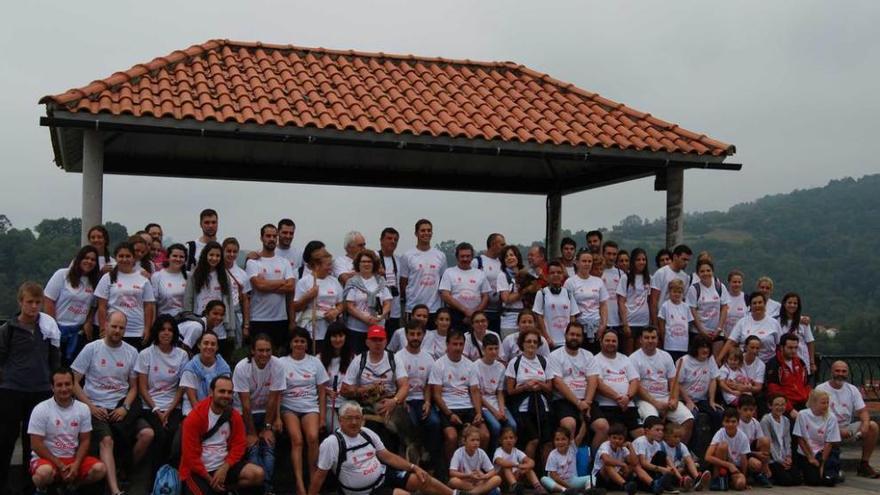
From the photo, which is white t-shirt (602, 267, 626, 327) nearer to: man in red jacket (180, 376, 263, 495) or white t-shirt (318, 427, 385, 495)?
white t-shirt (318, 427, 385, 495)

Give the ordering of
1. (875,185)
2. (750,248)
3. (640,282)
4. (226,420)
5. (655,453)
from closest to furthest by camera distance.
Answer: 1. (226,420)
2. (655,453)
3. (640,282)
4. (750,248)
5. (875,185)

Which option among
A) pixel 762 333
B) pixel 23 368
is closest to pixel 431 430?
pixel 23 368

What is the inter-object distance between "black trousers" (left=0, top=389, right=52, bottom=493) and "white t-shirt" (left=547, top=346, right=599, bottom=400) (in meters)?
4.92

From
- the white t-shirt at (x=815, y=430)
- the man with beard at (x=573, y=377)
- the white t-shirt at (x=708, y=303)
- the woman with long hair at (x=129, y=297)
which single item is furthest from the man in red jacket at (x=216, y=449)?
the white t-shirt at (x=815, y=430)

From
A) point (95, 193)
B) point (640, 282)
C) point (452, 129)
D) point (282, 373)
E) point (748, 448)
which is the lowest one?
point (748, 448)

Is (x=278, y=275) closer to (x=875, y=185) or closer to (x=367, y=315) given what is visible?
(x=367, y=315)

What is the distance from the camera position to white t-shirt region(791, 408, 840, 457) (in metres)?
10.2

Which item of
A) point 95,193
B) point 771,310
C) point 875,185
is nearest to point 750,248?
point 875,185

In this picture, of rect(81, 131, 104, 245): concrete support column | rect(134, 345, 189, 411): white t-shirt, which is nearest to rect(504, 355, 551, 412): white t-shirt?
rect(134, 345, 189, 411): white t-shirt

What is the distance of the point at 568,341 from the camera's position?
972 cm

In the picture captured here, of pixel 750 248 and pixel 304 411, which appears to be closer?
pixel 304 411

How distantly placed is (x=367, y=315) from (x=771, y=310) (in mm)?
4893

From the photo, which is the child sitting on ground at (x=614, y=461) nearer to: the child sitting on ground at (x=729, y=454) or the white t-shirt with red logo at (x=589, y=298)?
the child sitting on ground at (x=729, y=454)

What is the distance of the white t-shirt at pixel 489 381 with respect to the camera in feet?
31.1
